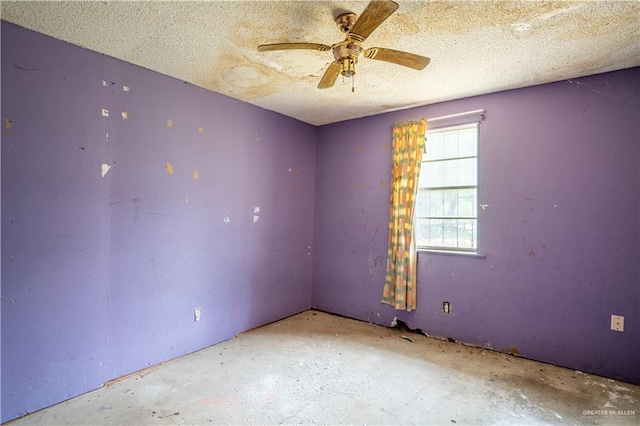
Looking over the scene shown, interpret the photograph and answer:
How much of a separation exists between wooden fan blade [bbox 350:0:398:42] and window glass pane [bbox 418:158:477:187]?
79.2 inches

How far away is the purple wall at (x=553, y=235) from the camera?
2.61 m

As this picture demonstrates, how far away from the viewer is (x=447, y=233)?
3.49 metres

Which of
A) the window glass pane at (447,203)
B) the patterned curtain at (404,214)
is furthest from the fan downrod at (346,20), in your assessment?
the window glass pane at (447,203)

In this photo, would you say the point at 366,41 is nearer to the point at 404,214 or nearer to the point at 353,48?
the point at 353,48

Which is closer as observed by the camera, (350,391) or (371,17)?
(371,17)

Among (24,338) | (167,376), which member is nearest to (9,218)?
(24,338)

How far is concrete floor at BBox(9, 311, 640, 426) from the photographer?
2080mm

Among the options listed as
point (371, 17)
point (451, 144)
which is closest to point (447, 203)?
point (451, 144)

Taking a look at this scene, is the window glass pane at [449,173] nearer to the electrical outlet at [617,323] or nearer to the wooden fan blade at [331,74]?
the electrical outlet at [617,323]

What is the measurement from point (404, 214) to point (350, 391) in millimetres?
1862

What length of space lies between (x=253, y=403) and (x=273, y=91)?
103 inches

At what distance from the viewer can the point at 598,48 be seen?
2.31 m

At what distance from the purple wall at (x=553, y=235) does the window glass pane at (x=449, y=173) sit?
14 centimetres

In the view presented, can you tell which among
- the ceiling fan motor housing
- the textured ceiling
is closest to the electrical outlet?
the textured ceiling
